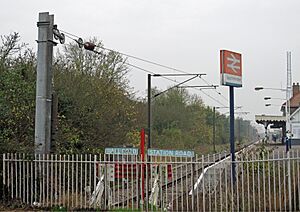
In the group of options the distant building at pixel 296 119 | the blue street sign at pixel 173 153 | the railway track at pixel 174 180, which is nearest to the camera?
the railway track at pixel 174 180

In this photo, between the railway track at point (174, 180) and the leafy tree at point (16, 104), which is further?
the leafy tree at point (16, 104)

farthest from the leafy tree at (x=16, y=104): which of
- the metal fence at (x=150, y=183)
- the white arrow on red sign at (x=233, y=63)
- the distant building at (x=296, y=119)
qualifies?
the distant building at (x=296, y=119)

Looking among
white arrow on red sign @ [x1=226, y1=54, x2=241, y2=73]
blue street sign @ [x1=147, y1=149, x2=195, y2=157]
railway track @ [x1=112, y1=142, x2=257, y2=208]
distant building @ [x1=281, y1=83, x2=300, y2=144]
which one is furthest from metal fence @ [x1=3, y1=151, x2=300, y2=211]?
distant building @ [x1=281, y1=83, x2=300, y2=144]

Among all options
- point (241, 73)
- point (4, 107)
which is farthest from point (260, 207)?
point (4, 107)

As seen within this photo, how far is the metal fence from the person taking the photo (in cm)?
1223

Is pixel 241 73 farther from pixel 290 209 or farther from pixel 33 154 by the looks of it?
pixel 33 154

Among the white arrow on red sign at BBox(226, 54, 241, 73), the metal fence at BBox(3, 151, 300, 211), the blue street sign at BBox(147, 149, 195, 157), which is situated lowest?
the metal fence at BBox(3, 151, 300, 211)

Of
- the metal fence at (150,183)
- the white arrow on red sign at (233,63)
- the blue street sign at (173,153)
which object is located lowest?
the metal fence at (150,183)

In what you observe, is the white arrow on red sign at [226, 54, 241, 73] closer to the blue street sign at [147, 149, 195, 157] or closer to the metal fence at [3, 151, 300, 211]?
the metal fence at [3, 151, 300, 211]

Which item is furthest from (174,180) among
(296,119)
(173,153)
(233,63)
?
(296,119)

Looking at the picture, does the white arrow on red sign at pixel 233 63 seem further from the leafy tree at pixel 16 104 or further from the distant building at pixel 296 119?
the distant building at pixel 296 119

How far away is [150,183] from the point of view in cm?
1412

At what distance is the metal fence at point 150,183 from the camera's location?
12.2 metres

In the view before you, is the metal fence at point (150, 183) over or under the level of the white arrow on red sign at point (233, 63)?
under
